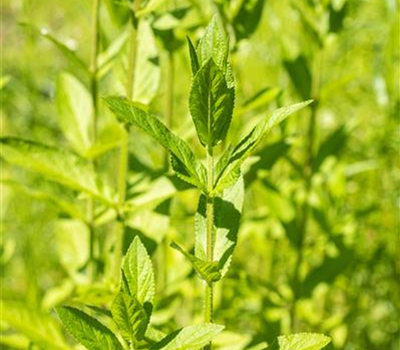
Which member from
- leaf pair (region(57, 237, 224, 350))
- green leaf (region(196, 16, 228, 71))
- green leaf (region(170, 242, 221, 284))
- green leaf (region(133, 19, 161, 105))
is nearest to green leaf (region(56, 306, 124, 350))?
leaf pair (region(57, 237, 224, 350))

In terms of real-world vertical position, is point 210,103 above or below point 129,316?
above

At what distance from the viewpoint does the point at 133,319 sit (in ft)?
2.31

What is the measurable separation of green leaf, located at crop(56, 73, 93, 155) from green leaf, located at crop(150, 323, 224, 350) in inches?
23.0

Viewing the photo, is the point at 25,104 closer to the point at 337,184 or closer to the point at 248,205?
the point at 248,205

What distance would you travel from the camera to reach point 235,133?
1421 millimetres

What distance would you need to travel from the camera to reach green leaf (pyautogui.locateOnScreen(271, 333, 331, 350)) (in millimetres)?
688

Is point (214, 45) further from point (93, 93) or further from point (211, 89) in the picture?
point (93, 93)

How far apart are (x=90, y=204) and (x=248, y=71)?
102 centimetres

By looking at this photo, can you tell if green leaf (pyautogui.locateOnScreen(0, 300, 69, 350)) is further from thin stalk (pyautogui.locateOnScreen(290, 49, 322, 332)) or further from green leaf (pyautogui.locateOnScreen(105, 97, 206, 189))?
thin stalk (pyautogui.locateOnScreen(290, 49, 322, 332))

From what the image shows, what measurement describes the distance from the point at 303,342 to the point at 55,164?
1.59ft

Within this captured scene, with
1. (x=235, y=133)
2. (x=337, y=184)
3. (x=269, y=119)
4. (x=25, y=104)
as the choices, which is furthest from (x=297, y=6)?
(x=25, y=104)

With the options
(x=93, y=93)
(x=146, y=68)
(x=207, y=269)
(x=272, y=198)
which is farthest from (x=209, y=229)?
(x=272, y=198)

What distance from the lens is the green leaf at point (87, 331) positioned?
0.71m

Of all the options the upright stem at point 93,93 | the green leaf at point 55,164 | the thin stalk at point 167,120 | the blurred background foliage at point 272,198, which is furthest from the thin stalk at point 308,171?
the green leaf at point 55,164
